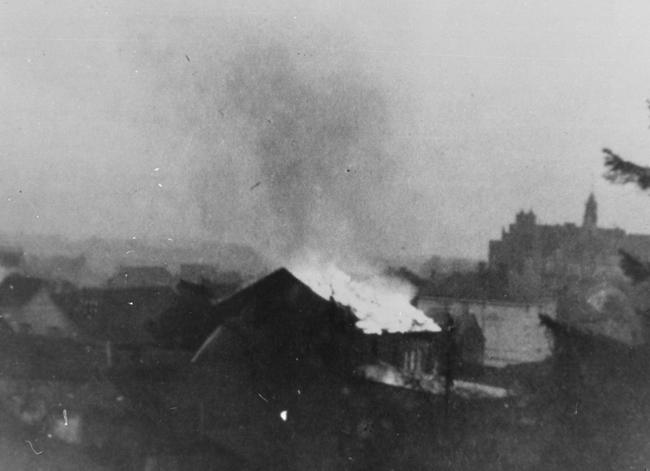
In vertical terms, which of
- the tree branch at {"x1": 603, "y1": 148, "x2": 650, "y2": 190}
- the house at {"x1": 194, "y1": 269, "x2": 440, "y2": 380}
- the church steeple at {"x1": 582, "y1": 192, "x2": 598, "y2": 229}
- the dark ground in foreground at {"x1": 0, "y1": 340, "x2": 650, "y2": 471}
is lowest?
the dark ground in foreground at {"x1": 0, "y1": 340, "x2": 650, "y2": 471}

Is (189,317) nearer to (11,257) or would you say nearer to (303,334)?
(303,334)

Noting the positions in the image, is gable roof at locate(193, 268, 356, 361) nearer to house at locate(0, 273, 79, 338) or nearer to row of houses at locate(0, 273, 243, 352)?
row of houses at locate(0, 273, 243, 352)

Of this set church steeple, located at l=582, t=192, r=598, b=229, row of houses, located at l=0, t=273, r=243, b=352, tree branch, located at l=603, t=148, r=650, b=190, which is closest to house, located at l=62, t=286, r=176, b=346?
row of houses, located at l=0, t=273, r=243, b=352

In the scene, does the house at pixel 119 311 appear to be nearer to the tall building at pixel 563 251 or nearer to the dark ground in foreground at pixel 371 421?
the dark ground in foreground at pixel 371 421

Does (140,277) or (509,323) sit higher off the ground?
(140,277)

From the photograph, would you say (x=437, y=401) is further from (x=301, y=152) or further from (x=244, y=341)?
(x=301, y=152)

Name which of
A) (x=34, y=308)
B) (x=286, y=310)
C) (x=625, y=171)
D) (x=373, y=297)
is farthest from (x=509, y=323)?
(x=34, y=308)
